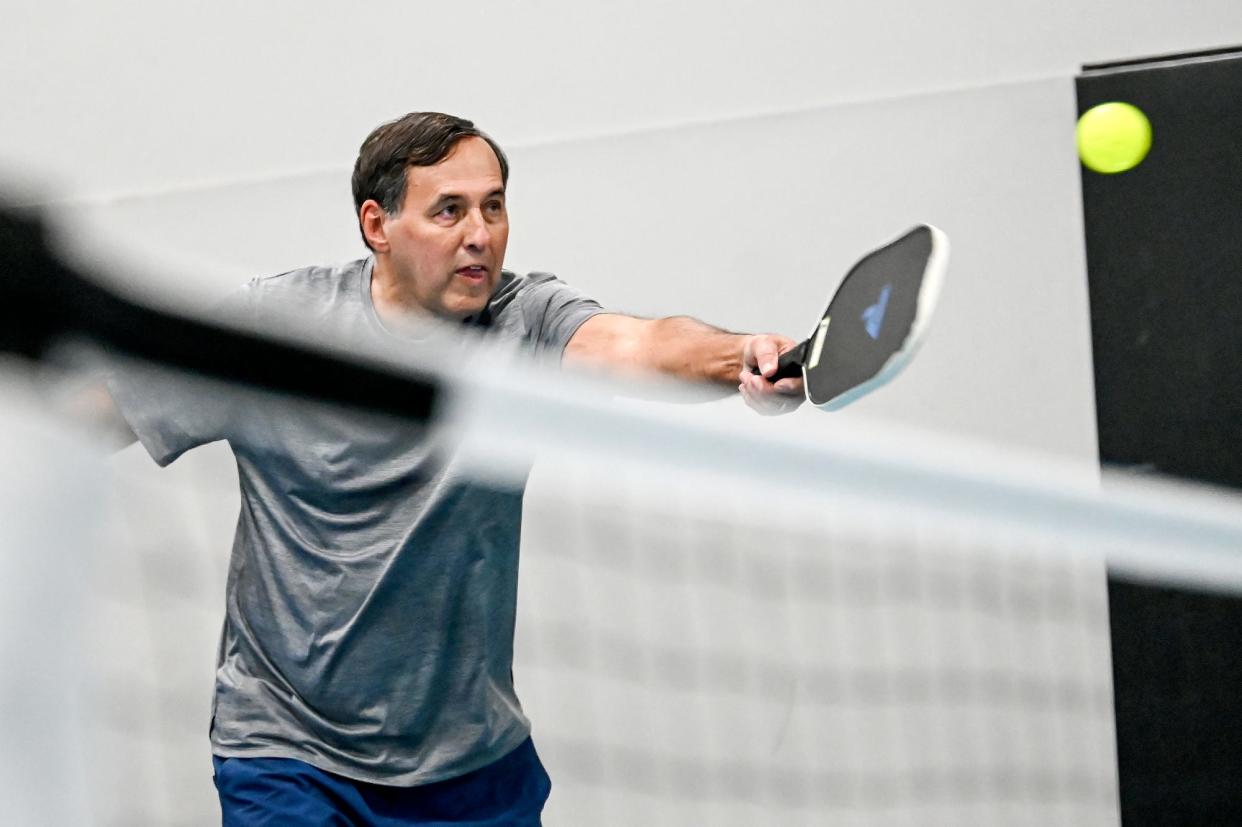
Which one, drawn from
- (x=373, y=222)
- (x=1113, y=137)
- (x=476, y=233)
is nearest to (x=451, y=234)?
(x=476, y=233)

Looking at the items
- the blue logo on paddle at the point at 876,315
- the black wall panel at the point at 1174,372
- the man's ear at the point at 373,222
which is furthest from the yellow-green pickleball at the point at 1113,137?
the blue logo on paddle at the point at 876,315

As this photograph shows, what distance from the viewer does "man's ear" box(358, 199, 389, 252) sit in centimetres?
186

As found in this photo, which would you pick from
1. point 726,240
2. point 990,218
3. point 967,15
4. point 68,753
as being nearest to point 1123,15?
point 967,15

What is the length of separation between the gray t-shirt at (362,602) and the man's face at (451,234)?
0.59ft

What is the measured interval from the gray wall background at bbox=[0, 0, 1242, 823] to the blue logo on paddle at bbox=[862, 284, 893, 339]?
3.65ft

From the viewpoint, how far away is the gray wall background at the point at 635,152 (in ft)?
7.84

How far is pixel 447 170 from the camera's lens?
6.08 feet

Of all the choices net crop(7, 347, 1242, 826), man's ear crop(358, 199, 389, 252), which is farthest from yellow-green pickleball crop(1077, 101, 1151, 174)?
man's ear crop(358, 199, 389, 252)

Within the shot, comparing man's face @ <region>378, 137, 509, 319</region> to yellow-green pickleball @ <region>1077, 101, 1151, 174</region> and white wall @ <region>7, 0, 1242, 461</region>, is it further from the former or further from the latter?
yellow-green pickleball @ <region>1077, 101, 1151, 174</region>

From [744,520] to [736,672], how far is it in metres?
0.26

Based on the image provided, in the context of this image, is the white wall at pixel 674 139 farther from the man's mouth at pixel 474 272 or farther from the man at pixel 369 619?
the man at pixel 369 619

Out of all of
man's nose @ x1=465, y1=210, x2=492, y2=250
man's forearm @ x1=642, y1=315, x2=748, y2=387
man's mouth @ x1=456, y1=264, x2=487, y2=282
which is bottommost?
man's forearm @ x1=642, y1=315, x2=748, y2=387

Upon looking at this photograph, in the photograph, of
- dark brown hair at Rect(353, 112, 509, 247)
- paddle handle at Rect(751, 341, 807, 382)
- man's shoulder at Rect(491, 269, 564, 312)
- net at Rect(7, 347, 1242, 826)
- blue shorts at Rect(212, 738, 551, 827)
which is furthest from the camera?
net at Rect(7, 347, 1242, 826)

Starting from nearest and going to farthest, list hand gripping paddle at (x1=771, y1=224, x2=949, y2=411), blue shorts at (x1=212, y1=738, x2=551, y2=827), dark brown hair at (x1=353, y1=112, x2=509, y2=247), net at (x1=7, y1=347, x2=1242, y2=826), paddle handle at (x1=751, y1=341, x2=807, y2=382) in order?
hand gripping paddle at (x1=771, y1=224, x2=949, y2=411)
paddle handle at (x1=751, y1=341, x2=807, y2=382)
blue shorts at (x1=212, y1=738, x2=551, y2=827)
dark brown hair at (x1=353, y1=112, x2=509, y2=247)
net at (x1=7, y1=347, x2=1242, y2=826)
